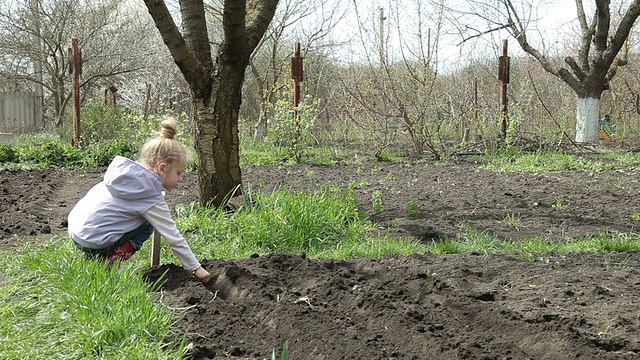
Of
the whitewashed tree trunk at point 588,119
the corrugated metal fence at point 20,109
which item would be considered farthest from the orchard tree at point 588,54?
the corrugated metal fence at point 20,109

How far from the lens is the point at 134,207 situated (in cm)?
365

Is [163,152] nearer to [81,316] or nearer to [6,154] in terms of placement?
[81,316]

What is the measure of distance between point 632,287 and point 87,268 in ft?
9.91

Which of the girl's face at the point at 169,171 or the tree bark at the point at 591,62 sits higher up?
the tree bark at the point at 591,62

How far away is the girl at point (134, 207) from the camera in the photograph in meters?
3.61

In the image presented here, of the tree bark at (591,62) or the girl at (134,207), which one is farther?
the tree bark at (591,62)

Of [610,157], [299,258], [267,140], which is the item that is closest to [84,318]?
[299,258]

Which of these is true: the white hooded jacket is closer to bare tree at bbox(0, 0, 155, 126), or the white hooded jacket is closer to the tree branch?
the tree branch

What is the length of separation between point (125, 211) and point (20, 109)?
23233mm

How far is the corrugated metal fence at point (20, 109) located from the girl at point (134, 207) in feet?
73.3

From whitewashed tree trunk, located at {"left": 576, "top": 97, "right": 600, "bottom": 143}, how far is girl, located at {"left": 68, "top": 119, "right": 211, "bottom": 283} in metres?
12.9

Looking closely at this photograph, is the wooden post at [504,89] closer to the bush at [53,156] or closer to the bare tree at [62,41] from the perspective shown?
the bush at [53,156]

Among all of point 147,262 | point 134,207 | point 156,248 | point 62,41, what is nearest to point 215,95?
point 147,262

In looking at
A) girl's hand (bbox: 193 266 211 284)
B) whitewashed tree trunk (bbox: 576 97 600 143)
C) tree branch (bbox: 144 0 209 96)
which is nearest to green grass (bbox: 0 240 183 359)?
girl's hand (bbox: 193 266 211 284)
